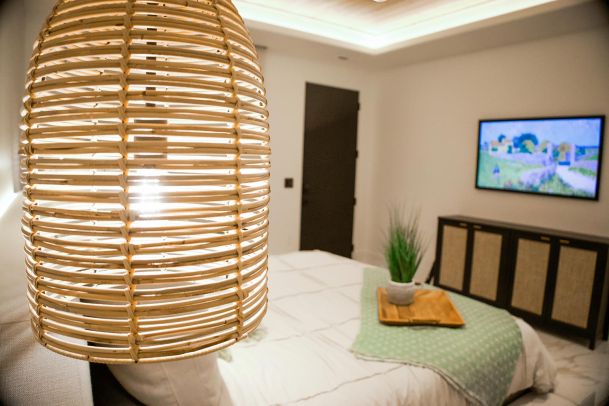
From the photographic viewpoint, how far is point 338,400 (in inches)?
50.5

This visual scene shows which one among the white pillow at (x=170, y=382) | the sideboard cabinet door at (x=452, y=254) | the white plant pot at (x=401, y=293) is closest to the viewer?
the white pillow at (x=170, y=382)

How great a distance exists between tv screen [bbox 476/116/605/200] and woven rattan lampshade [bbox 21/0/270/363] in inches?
150

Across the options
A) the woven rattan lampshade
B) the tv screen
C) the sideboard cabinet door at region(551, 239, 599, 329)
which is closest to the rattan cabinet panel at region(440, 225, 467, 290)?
the tv screen

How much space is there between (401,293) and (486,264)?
2.03m

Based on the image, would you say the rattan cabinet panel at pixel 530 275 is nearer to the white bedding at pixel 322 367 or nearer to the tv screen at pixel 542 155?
the tv screen at pixel 542 155

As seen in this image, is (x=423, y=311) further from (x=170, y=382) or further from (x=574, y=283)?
(x=574, y=283)

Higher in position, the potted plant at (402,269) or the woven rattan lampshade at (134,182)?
the woven rattan lampshade at (134,182)

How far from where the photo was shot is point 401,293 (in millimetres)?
2051

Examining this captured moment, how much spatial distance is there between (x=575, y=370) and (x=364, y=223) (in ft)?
9.98

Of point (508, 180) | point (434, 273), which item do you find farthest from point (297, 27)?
point (434, 273)

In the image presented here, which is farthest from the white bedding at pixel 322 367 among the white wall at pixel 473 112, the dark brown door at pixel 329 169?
the dark brown door at pixel 329 169

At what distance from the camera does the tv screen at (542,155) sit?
3312 mm

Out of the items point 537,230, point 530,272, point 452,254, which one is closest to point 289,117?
point 452,254

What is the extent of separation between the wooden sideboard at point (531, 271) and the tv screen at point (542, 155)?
0.42 m
